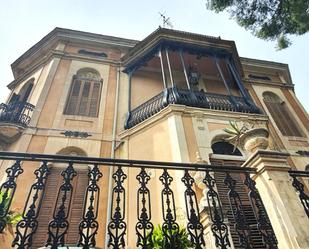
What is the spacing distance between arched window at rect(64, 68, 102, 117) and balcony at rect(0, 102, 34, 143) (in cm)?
142

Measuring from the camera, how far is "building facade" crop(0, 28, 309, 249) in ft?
10.0

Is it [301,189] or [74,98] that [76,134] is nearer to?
[74,98]

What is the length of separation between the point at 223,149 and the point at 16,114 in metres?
7.31

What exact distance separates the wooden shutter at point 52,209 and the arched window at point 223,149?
172 inches

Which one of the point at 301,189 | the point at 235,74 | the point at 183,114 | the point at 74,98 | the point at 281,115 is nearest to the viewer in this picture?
the point at 301,189

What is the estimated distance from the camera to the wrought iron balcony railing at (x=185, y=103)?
29.8 feet

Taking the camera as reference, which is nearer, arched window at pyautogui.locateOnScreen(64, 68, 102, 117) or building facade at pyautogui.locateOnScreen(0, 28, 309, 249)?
building facade at pyautogui.locateOnScreen(0, 28, 309, 249)

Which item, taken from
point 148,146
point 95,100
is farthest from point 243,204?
point 95,100

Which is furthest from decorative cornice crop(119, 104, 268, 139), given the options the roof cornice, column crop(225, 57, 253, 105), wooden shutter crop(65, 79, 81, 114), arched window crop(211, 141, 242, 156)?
the roof cornice

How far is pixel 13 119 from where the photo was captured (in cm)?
863

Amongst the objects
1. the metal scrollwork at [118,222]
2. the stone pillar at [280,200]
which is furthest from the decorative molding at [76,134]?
the stone pillar at [280,200]

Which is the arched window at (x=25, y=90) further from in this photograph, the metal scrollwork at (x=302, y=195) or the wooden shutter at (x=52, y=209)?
the metal scrollwork at (x=302, y=195)

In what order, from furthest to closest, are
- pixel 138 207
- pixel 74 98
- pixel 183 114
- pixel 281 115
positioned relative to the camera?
1. pixel 281 115
2. pixel 74 98
3. pixel 183 114
4. pixel 138 207

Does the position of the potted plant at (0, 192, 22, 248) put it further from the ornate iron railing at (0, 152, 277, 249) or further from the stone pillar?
the stone pillar
